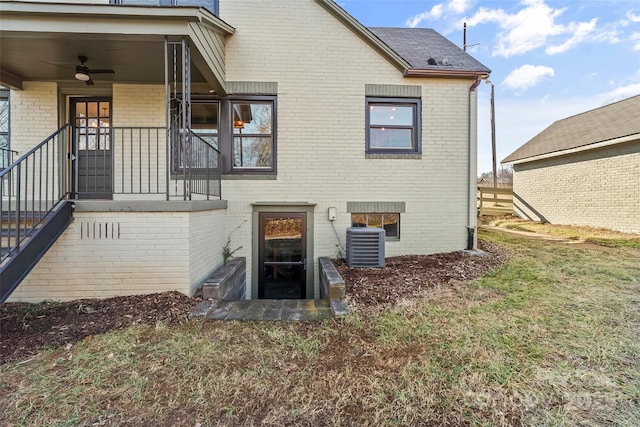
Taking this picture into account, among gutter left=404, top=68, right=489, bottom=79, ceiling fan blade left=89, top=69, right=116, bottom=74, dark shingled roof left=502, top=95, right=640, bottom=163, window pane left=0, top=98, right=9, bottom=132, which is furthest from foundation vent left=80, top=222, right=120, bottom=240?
dark shingled roof left=502, top=95, right=640, bottom=163

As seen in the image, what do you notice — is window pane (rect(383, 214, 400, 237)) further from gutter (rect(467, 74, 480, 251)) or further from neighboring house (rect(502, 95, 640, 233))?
neighboring house (rect(502, 95, 640, 233))

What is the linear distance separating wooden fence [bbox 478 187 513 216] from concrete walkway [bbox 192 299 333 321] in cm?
1459

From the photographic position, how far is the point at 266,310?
3.70 m

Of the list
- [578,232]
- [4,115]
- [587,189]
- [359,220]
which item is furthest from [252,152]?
[587,189]

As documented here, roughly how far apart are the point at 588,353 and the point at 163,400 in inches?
141

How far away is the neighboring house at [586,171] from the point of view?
32.9 feet

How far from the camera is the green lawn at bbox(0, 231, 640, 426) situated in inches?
75.1

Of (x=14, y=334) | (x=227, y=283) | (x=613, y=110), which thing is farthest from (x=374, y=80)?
(x=613, y=110)

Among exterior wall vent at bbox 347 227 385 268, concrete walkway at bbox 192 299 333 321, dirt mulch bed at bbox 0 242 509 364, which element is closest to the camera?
dirt mulch bed at bbox 0 242 509 364

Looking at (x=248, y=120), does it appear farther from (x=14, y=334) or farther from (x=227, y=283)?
(x=14, y=334)

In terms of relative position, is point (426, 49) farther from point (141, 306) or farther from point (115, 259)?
point (141, 306)

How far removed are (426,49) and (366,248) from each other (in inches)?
213

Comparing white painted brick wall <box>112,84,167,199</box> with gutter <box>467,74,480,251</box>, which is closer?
white painted brick wall <box>112,84,167,199</box>

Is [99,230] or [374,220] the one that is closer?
[99,230]
